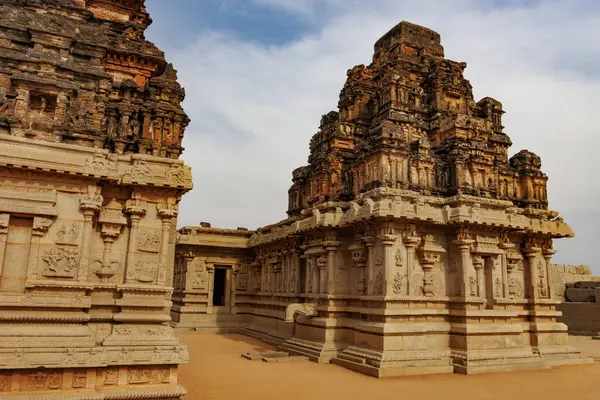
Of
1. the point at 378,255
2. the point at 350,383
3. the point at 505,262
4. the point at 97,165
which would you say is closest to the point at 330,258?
the point at 378,255

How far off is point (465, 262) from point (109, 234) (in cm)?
1215

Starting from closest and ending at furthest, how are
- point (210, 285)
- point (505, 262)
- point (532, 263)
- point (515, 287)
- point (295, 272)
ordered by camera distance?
point (505, 262) → point (515, 287) → point (532, 263) → point (295, 272) → point (210, 285)

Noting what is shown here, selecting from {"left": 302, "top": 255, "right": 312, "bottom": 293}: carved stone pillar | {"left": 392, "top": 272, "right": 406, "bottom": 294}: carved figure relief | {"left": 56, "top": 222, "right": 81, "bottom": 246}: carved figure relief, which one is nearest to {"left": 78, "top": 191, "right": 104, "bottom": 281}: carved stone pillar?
{"left": 56, "top": 222, "right": 81, "bottom": 246}: carved figure relief

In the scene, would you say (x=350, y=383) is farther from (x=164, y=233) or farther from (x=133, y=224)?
(x=133, y=224)

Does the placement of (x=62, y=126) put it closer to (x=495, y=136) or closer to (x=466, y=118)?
(x=466, y=118)

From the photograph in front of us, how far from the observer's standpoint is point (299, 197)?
24.6 metres

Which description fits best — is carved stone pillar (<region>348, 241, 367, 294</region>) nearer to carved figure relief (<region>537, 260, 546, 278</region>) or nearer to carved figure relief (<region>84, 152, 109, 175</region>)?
carved figure relief (<region>537, 260, 546, 278</region>)

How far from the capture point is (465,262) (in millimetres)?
16859

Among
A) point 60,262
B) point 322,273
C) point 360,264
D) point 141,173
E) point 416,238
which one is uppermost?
point 141,173

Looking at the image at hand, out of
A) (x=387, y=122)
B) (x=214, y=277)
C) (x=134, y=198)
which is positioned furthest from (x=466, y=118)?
(x=214, y=277)

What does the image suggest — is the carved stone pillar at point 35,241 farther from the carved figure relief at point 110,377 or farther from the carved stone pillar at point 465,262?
the carved stone pillar at point 465,262

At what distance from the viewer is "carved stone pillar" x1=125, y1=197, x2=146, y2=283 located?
1032cm

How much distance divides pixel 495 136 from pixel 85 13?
17.9 meters

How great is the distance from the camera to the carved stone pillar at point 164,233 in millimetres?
10570
